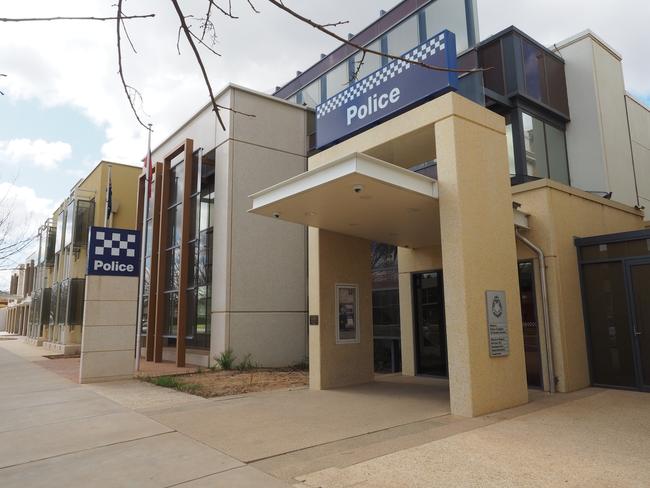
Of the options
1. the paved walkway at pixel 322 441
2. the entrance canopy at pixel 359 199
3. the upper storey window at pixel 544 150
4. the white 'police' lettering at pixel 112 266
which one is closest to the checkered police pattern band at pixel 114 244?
the white 'police' lettering at pixel 112 266

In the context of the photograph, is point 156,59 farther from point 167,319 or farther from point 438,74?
point 167,319

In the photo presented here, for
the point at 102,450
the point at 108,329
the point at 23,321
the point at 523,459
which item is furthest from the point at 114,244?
the point at 23,321

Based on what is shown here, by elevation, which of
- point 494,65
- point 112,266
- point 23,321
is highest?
point 494,65

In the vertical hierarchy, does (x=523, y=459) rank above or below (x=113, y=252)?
below

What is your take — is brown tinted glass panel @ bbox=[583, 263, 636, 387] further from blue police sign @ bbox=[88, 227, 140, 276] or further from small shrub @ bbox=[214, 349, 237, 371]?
blue police sign @ bbox=[88, 227, 140, 276]

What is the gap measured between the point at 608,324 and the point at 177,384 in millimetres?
8809

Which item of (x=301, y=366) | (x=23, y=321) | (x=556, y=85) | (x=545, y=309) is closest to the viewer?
(x=545, y=309)

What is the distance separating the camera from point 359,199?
7.54 meters

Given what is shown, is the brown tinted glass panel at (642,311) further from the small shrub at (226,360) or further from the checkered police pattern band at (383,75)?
the small shrub at (226,360)

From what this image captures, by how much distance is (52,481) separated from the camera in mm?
4383

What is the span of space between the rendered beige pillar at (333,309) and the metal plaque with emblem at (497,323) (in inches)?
135

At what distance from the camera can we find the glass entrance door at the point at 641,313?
28.7 feet

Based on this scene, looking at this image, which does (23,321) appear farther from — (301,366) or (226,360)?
(301,366)

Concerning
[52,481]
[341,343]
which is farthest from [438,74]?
[52,481]
